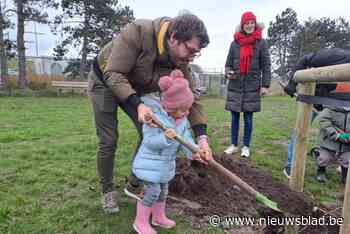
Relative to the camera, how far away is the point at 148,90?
2.72 metres

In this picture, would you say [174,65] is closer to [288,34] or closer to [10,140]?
[10,140]

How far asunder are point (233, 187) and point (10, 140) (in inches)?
165

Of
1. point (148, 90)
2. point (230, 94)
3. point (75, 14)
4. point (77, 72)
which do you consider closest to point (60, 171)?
point (148, 90)

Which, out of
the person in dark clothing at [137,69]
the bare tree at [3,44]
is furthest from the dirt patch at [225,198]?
the bare tree at [3,44]

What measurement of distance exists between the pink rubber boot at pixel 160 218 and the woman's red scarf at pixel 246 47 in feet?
8.95

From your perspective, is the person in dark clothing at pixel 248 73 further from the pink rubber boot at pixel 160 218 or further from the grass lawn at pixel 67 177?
the pink rubber boot at pixel 160 218

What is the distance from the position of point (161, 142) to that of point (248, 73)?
2843 mm

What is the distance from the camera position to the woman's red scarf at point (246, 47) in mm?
4699

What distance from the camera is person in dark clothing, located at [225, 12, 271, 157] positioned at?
186 inches

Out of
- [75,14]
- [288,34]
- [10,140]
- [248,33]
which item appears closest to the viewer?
[248,33]

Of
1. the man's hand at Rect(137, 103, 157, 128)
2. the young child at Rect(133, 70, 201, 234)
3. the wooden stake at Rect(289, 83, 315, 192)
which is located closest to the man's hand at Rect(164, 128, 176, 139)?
the young child at Rect(133, 70, 201, 234)

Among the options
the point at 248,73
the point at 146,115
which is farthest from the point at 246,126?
the point at 146,115
